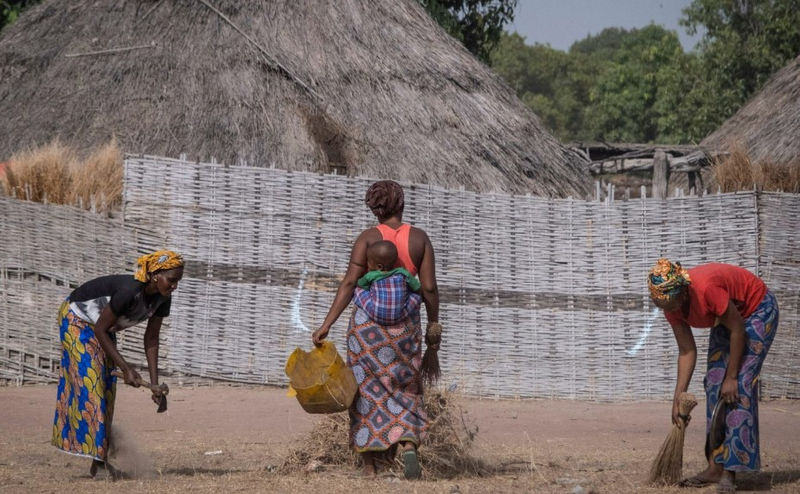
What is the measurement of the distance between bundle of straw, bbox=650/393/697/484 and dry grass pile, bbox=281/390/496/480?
3.22 feet

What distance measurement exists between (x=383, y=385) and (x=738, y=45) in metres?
22.7

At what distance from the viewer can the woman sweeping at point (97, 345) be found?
5.45 meters

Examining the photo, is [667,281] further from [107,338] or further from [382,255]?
[107,338]

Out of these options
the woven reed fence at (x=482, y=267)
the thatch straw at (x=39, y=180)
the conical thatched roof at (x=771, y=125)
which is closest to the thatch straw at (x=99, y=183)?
the thatch straw at (x=39, y=180)

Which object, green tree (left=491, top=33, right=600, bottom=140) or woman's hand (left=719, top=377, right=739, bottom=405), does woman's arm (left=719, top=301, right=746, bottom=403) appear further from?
green tree (left=491, top=33, right=600, bottom=140)

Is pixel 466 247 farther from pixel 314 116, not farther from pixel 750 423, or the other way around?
pixel 750 423

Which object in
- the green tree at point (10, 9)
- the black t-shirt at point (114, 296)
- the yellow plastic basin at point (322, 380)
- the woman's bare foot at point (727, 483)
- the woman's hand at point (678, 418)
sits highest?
the green tree at point (10, 9)

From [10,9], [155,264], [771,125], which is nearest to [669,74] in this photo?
[771,125]

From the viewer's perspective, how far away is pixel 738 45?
25.9 metres

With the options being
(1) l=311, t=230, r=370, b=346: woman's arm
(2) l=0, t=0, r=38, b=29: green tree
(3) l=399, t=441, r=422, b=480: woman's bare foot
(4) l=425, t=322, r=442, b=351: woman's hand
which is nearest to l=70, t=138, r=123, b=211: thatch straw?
(1) l=311, t=230, r=370, b=346: woman's arm

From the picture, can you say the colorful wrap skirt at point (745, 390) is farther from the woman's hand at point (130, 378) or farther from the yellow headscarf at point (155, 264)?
the woman's hand at point (130, 378)

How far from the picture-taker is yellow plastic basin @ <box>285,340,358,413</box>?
5.44 m

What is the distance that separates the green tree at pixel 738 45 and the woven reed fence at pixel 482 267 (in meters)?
17.0

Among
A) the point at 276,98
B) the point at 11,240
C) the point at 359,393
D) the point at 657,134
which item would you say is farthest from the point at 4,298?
the point at 657,134
